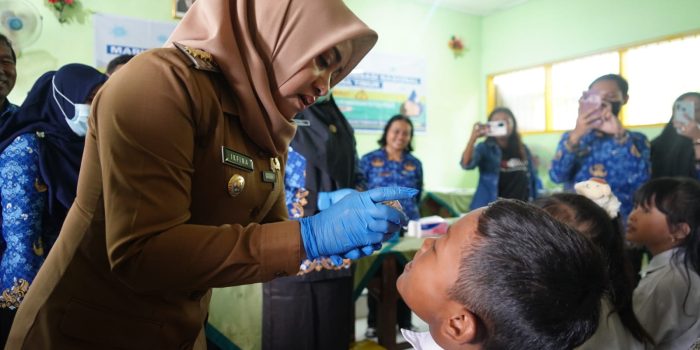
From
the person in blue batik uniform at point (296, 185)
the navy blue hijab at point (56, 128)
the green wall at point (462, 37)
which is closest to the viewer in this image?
the navy blue hijab at point (56, 128)

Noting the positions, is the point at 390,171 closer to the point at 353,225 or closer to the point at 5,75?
the point at 5,75

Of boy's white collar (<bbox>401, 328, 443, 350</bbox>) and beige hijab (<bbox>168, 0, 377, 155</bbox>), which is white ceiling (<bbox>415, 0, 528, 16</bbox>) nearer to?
beige hijab (<bbox>168, 0, 377, 155</bbox>)

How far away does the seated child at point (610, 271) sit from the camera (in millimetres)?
1290

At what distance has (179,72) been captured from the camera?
81 cm

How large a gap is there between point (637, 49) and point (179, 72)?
15.6 ft

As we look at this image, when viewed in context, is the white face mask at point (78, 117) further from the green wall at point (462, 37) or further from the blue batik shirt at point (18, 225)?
the green wall at point (462, 37)

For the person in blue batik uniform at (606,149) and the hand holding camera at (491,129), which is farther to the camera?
the hand holding camera at (491,129)

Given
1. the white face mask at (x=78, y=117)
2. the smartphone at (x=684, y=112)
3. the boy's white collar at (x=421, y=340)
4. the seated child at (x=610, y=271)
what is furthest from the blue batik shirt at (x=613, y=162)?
the white face mask at (x=78, y=117)

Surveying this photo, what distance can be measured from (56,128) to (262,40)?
1236 mm

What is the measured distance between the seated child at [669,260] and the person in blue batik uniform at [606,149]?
3.69 ft

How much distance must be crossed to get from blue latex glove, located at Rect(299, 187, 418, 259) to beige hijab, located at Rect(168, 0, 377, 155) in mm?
249

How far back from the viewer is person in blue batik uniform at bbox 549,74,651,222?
3.09 meters

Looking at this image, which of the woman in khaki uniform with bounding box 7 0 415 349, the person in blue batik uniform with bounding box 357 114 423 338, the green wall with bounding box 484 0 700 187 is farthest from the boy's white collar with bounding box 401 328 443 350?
the green wall with bounding box 484 0 700 187

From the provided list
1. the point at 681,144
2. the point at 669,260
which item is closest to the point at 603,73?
the point at 681,144
